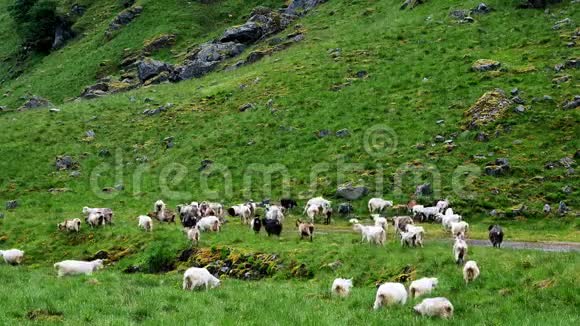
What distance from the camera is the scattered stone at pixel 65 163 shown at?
155 feet

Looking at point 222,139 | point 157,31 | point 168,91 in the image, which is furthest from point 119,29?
point 222,139

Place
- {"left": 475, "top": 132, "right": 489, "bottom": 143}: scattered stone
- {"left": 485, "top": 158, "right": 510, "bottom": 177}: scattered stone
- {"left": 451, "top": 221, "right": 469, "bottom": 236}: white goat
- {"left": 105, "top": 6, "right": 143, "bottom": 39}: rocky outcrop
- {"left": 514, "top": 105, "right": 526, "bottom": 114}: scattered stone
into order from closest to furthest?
1. {"left": 451, "top": 221, "right": 469, "bottom": 236}: white goat
2. {"left": 485, "top": 158, "right": 510, "bottom": 177}: scattered stone
3. {"left": 475, "top": 132, "right": 489, "bottom": 143}: scattered stone
4. {"left": 514, "top": 105, "right": 526, "bottom": 114}: scattered stone
5. {"left": 105, "top": 6, "right": 143, "bottom": 39}: rocky outcrop

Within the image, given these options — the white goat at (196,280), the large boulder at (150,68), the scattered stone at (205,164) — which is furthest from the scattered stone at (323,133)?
the large boulder at (150,68)

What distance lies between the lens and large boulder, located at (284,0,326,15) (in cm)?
8112

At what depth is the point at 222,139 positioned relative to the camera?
47.9 meters

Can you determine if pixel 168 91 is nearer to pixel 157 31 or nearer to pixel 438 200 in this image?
pixel 157 31

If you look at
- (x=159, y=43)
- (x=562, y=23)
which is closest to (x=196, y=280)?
(x=562, y=23)

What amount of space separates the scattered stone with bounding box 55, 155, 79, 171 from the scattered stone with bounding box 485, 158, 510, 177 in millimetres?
32772

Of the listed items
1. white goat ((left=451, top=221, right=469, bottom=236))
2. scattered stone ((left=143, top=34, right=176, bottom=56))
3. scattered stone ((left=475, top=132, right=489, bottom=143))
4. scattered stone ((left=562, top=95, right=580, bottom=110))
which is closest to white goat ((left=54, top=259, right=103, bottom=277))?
white goat ((left=451, top=221, right=469, bottom=236))

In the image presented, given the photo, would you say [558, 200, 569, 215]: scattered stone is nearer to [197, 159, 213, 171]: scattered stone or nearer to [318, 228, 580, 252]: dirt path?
[318, 228, 580, 252]: dirt path

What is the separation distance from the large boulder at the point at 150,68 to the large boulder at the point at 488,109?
46.0 meters

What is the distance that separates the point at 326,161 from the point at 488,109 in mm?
11749

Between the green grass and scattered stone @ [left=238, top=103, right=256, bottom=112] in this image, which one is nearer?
the green grass

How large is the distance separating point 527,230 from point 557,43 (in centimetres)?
2449
